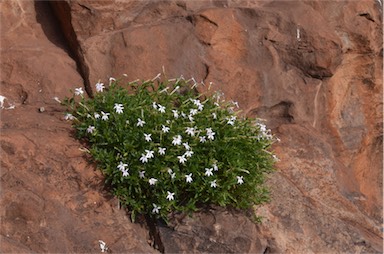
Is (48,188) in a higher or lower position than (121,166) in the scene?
lower

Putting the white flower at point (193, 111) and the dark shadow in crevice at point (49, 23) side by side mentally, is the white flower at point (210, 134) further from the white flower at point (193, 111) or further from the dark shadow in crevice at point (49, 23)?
the dark shadow in crevice at point (49, 23)

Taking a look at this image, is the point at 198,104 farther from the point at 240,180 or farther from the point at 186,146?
the point at 240,180

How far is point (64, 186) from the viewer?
190 inches

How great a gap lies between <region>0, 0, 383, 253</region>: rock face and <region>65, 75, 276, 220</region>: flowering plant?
0.15m

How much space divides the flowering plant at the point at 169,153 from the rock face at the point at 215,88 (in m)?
0.15

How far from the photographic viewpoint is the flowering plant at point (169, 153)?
4.83m

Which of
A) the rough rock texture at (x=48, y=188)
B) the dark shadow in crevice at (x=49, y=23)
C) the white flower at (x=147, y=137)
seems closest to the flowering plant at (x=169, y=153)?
the white flower at (x=147, y=137)

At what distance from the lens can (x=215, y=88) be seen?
19.6 ft

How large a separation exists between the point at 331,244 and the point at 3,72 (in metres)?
2.99

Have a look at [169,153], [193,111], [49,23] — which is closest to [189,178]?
[169,153]

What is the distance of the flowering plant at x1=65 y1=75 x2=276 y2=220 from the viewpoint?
15.9 feet

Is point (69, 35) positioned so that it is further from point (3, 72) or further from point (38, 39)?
point (3, 72)

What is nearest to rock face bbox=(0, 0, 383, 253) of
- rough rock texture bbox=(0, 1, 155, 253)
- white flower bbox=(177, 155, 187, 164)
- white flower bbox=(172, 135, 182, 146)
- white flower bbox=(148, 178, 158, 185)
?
rough rock texture bbox=(0, 1, 155, 253)

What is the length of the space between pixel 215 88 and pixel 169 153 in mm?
1273
